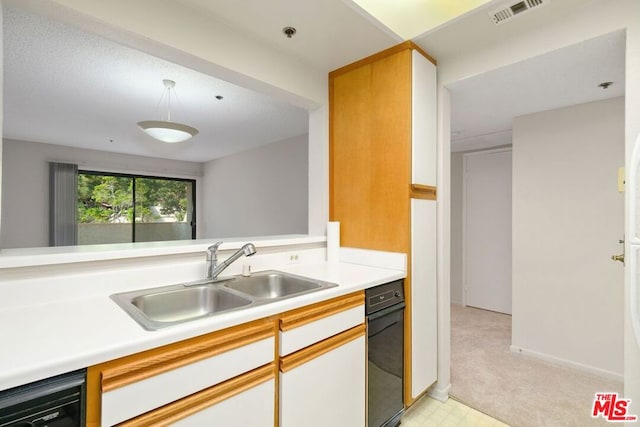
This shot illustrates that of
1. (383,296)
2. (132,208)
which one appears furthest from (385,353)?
(132,208)

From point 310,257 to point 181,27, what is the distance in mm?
1591

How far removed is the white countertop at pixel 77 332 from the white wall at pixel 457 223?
11.4ft

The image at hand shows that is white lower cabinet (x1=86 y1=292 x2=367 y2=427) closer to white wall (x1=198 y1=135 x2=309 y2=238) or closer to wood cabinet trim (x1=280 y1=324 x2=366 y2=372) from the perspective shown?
wood cabinet trim (x1=280 y1=324 x2=366 y2=372)

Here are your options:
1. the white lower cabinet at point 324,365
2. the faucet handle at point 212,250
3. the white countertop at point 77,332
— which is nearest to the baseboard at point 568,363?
the white lower cabinet at point 324,365

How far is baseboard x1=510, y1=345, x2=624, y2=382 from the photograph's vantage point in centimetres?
237

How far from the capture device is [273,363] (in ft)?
4.00

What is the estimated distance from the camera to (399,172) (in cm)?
193

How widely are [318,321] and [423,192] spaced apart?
1.13 meters

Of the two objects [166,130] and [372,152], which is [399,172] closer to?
[372,152]

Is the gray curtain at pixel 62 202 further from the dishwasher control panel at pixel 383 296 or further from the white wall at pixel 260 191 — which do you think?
the dishwasher control panel at pixel 383 296

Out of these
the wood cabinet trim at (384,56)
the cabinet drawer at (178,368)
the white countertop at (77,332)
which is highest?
the wood cabinet trim at (384,56)

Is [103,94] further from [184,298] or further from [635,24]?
[635,24]

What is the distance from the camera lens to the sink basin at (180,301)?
1.35 m

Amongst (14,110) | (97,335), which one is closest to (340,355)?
(97,335)
